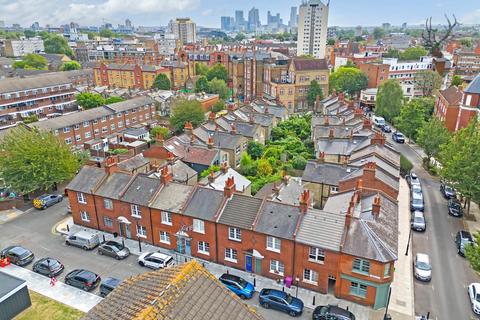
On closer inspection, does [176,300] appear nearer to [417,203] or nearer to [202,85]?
[417,203]

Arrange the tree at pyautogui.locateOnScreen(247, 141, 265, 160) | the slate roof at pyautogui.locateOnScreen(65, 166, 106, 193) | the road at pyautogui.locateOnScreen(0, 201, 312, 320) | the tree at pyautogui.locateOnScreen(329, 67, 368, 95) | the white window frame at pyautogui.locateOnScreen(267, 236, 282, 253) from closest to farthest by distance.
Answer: the white window frame at pyautogui.locateOnScreen(267, 236, 282, 253) → the road at pyautogui.locateOnScreen(0, 201, 312, 320) → the slate roof at pyautogui.locateOnScreen(65, 166, 106, 193) → the tree at pyautogui.locateOnScreen(247, 141, 265, 160) → the tree at pyautogui.locateOnScreen(329, 67, 368, 95)

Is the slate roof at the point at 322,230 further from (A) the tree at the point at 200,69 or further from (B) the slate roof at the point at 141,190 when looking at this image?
(A) the tree at the point at 200,69

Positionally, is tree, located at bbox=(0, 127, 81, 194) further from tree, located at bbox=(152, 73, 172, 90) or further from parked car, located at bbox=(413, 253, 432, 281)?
tree, located at bbox=(152, 73, 172, 90)

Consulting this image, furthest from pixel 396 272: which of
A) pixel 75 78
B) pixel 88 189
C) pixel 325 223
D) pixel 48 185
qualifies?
pixel 75 78

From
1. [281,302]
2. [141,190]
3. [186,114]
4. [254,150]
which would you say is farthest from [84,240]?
[186,114]

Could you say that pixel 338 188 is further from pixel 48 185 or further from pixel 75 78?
pixel 75 78

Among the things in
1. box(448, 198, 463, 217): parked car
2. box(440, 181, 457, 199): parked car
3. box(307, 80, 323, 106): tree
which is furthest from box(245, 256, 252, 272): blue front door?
box(307, 80, 323, 106): tree
